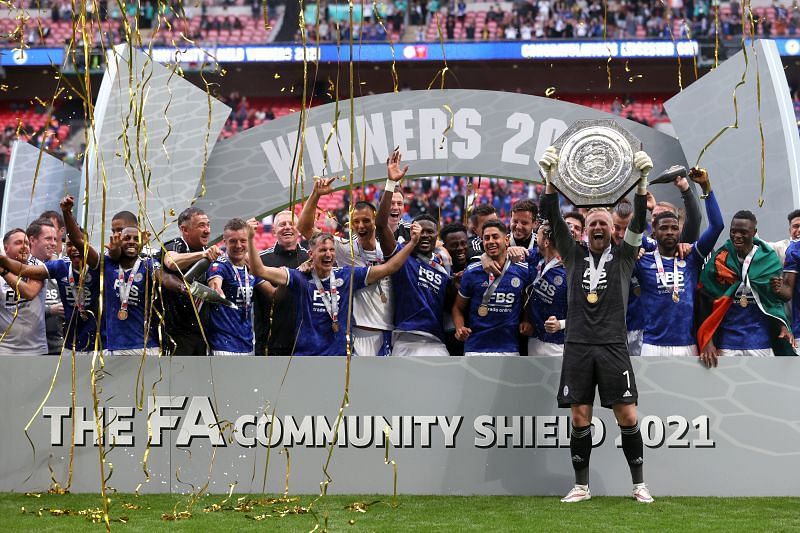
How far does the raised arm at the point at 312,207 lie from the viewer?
6.61 metres

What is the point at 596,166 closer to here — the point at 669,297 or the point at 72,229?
the point at 669,297

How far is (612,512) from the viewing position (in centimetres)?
574

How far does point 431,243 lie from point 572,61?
22.4 m

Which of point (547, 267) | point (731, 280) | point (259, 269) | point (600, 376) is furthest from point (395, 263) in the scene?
point (731, 280)

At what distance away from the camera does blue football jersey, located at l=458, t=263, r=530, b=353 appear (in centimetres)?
678

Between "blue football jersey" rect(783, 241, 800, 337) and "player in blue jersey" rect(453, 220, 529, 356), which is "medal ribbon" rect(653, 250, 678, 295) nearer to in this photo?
"player in blue jersey" rect(453, 220, 529, 356)

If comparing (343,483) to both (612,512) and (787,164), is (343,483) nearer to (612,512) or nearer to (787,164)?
(612,512)

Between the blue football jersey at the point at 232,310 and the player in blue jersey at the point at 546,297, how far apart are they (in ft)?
6.10

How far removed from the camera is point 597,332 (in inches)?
235

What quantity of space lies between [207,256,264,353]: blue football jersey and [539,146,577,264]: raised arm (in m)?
2.13

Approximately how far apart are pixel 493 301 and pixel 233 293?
1.75 m

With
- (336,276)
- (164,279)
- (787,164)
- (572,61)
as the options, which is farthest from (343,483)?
(572,61)

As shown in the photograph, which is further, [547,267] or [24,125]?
[24,125]

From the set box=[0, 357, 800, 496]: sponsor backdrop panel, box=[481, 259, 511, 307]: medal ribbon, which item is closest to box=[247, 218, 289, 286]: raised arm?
box=[0, 357, 800, 496]: sponsor backdrop panel
